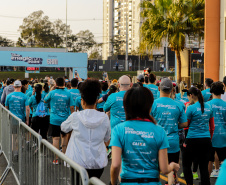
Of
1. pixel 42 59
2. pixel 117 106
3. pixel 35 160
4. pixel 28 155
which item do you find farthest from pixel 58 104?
pixel 42 59

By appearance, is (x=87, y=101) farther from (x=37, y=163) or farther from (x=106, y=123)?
(x=37, y=163)

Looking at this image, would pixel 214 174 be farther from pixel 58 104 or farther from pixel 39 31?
pixel 39 31

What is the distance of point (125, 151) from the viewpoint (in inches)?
132

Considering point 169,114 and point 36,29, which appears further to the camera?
point 36,29

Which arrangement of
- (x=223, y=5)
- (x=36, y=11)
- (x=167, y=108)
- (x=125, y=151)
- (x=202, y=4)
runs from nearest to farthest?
(x=125, y=151) < (x=167, y=108) < (x=223, y=5) < (x=202, y=4) < (x=36, y=11)

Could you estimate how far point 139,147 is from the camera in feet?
10.9

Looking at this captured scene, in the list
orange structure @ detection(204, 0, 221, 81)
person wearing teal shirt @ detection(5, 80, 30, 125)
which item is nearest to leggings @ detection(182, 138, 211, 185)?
person wearing teal shirt @ detection(5, 80, 30, 125)

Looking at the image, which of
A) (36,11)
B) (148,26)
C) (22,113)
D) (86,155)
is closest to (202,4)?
(148,26)

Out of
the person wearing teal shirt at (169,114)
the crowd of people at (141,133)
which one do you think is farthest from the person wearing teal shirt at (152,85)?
the person wearing teal shirt at (169,114)

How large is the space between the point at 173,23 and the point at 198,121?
63.6 feet

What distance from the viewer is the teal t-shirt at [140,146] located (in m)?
3.32

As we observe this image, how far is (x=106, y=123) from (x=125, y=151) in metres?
1.24

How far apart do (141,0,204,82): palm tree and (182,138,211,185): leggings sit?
736 inches

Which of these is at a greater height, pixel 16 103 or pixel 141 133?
pixel 141 133
